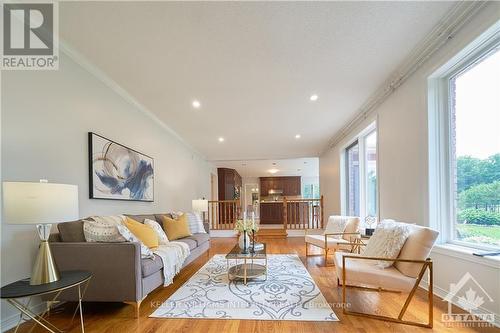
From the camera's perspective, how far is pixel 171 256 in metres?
3.20

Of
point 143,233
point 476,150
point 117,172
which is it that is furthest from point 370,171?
point 117,172

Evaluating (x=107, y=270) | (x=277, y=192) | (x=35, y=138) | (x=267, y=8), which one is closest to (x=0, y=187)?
(x=35, y=138)

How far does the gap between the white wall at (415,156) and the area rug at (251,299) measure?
128 centimetres

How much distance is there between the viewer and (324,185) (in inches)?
331

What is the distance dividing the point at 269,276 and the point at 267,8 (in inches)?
126

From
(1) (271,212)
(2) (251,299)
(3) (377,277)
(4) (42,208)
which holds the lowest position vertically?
(1) (271,212)

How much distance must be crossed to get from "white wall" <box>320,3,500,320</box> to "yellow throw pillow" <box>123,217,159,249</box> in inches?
126

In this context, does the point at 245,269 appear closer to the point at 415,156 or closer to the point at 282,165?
the point at 415,156

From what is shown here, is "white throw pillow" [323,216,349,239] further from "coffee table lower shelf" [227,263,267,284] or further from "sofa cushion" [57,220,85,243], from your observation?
"sofa cushion" [57,220,85,243]

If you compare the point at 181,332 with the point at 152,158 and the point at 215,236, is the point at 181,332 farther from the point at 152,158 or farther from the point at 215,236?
the point at 215,236

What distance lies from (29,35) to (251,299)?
3.44 metres

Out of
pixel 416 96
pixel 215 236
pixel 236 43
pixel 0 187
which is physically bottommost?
pixel 215 236

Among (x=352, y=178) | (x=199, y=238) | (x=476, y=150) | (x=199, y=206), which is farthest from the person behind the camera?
(x=352, y=178)

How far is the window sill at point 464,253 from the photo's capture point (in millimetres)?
2160
